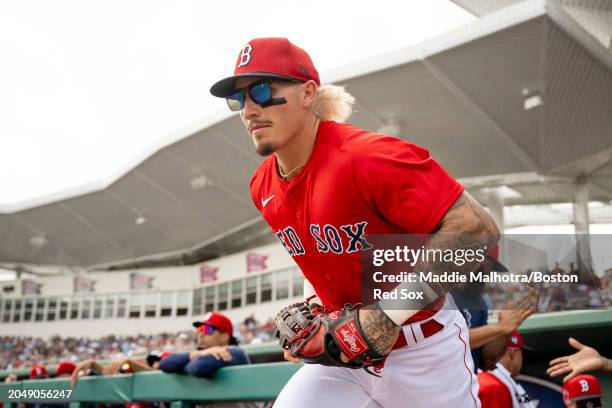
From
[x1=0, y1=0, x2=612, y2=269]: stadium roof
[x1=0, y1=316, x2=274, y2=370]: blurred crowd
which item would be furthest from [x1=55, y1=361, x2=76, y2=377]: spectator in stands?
[x1=0, y1=316, x2=274, y2=370]: blurred crowd

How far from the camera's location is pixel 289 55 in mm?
2055

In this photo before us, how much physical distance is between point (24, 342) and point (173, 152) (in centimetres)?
1971

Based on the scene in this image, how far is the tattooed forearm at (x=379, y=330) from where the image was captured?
1580 mm

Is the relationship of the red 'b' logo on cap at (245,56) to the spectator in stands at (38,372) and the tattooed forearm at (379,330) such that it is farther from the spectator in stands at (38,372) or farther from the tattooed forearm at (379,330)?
the spectator in stands at (38,372)

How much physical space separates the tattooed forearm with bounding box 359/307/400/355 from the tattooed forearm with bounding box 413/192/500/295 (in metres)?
0.16

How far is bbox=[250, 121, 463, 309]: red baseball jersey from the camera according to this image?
1.68 m

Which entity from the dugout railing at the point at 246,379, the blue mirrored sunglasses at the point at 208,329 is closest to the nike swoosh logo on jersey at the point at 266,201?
the dugout railing at the point at 246,379

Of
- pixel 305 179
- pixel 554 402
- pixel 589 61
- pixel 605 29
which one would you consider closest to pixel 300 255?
pixel 305 179

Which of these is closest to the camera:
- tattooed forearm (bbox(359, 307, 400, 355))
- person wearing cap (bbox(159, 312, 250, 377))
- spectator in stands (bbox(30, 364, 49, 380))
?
tattooed forearm (bbox(359, 307, 400, 355))

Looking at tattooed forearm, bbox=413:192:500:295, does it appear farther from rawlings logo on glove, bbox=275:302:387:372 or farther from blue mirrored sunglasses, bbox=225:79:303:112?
blue mirrored sunglasses, bbox=225:79:303:112

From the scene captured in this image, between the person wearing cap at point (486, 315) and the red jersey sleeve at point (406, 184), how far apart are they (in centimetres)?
23

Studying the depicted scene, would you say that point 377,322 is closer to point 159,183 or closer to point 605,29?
point 605,29

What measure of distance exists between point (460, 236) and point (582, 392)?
192 centimetres

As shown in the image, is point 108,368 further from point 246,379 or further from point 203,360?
point 246,379
